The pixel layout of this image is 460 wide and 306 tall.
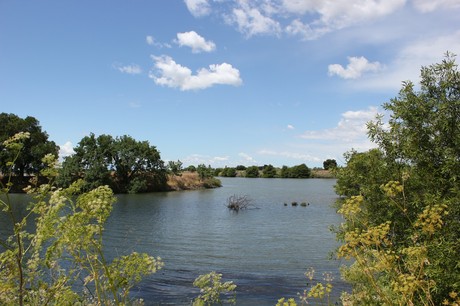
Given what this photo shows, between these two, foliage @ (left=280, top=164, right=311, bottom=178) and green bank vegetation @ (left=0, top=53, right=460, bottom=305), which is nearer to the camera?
green bank vegetation @ (left=0, top=53, right=460, bottom=305)

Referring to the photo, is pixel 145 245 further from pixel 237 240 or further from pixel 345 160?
pixel 345 160

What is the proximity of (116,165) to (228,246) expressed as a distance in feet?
133

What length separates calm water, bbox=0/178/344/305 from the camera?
14562 millimetres

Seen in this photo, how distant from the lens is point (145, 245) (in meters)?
21.8

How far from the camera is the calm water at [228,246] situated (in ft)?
47.8

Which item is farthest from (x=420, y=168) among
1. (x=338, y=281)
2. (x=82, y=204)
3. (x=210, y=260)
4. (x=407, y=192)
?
(x=210, y=260)

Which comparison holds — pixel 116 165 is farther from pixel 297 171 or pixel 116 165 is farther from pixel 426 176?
pixel 297 171

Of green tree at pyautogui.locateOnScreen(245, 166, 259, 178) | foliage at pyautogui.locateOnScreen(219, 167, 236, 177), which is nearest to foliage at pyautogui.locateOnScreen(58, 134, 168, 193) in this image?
green tree at pyautogui.locateOnScreen(245, 166, 259, 178)

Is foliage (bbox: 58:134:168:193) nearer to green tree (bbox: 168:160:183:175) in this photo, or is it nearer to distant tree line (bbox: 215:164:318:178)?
green tree (bbox: 168:160:183:175)

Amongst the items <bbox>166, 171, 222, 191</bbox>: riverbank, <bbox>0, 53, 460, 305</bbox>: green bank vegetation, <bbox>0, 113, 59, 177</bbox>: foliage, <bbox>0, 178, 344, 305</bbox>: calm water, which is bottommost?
<bbox>0, 178, 344, 305</bbox>: calm water

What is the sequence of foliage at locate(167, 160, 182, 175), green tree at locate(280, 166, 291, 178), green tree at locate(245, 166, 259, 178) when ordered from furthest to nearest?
green tree at locate(245, 166, 259, 178)
green tree at locate(280, 166, 291, 178)
foliage at locate(167, 160, 182, 175)

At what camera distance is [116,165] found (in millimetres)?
58375

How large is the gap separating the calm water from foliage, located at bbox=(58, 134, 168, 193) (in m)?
18.8

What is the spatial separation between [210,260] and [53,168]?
658 inches
